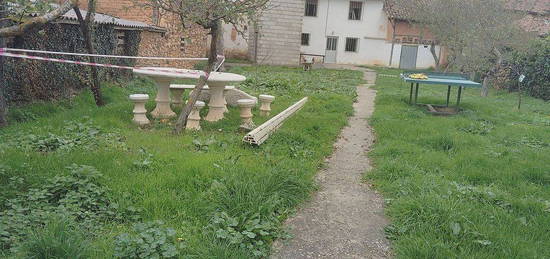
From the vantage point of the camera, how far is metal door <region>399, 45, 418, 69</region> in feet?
105

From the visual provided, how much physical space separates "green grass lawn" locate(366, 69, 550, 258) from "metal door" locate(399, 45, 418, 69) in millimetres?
22823

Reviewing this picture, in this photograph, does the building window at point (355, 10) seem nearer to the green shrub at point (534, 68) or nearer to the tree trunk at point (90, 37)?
the green shrub at point (534, 68)

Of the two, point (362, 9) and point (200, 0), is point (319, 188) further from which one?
point (362, 9)

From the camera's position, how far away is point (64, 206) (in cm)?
398

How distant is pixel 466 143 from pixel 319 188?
352 cm

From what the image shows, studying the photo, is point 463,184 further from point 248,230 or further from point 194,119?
point 194,119

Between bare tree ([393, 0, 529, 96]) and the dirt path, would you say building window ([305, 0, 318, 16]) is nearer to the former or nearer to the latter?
bare tree ([393, 0, 529, 96])

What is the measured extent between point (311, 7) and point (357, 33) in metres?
3.75

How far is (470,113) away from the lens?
36.7 feet

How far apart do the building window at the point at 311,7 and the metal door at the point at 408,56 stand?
6.78 metres

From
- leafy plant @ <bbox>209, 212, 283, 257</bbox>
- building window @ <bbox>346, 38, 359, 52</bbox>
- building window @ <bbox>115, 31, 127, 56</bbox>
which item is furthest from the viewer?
building window @ <bbox>346, 38, 359, 52</bbox>

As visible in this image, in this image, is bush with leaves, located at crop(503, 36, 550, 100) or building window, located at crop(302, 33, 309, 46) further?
building window, located at crop(302, 33, 309, 46)

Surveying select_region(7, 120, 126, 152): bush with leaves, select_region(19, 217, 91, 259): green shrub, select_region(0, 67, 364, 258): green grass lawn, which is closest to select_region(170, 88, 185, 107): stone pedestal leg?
select_region(0, 67, 364, 258): green grass lawn

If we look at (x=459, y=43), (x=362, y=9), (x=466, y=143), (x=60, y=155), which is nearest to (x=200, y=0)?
(x=60, y=155)
